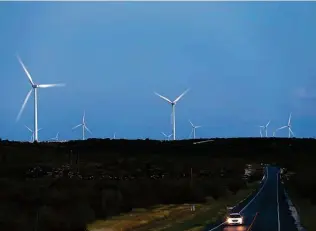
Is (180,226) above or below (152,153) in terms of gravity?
below

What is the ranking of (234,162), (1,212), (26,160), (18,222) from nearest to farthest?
(18,222) → (1,212) → (26,160) → (234,162)

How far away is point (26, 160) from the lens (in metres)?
126

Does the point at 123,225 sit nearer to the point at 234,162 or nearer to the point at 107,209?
the point at 107,209

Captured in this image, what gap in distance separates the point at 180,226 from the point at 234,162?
14010cm

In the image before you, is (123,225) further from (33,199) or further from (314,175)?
(314,175)

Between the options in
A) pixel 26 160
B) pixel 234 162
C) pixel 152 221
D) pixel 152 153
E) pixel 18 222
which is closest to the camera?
pixel 18 222

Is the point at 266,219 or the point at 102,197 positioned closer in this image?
the point at 266,219

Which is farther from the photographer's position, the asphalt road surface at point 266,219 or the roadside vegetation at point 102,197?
the roadside vegetation at point 102,197

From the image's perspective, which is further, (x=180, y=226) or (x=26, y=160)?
(x=26, y=160)

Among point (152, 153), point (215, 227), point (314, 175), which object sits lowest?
point (215, 227)

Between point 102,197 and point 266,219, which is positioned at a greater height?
point 102,197

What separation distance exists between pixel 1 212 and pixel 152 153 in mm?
153666

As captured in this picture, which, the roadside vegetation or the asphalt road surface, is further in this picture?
the roadside vegetation

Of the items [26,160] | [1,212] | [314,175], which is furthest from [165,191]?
[26,160]
